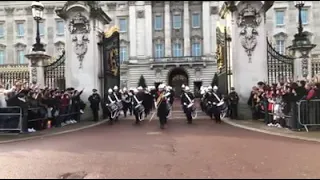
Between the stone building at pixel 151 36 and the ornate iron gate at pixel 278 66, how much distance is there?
52.3m

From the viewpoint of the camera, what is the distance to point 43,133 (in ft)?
49.0

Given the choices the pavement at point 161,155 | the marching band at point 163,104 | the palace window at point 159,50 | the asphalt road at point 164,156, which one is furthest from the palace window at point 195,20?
the asphalt road at point 164,156

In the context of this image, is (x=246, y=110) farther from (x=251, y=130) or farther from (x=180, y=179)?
(x=180, y=179)

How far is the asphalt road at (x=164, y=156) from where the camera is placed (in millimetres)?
7728

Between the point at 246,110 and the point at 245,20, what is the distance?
3882mm

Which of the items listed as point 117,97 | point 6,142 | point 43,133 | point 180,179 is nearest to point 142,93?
point 117,97

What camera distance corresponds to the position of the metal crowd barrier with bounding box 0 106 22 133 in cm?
1470

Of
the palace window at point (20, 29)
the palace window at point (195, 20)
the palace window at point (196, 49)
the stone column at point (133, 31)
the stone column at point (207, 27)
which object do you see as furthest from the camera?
the palace window at point (20, 29)

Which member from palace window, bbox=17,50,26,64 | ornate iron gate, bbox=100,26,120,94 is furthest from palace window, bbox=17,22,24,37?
ornate iron gate, bbox=100,26,120,94

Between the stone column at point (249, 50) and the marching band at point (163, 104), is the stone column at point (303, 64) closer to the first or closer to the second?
the stone column at point (249, 50)

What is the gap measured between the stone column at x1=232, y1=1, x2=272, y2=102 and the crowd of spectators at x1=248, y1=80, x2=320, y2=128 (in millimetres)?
742

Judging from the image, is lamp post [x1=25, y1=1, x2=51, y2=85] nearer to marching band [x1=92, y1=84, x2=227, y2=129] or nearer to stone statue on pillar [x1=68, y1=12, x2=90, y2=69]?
stone statue on pillar [x1=68, y1=12, x2=90, y2=69]

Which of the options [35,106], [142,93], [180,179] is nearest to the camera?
[180,179]

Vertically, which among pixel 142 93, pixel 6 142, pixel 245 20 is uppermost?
pixel 245 20
